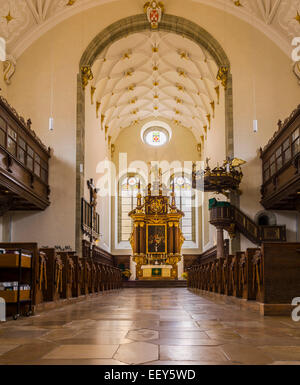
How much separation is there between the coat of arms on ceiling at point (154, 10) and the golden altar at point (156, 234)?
41.6ft

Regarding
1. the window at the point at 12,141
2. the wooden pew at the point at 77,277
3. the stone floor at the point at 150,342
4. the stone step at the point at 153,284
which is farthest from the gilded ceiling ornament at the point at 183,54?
the stone floor at the point at 150,342

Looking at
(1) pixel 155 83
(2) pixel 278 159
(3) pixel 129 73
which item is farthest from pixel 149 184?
(2) pixel 278 159

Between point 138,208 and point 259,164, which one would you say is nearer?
point 259,164

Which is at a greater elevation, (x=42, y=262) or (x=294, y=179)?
(x=294, y=179)

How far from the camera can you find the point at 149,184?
30156 millimetres

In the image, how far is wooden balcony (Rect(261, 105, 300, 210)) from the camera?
1441 centimetres

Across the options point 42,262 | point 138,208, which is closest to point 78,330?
point 42,262

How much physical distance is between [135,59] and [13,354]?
856 inches

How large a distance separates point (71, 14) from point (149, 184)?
13068 millimetres

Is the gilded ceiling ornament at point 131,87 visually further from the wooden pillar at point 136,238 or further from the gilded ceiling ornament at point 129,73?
the wooden pillar at point 136,238

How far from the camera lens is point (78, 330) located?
4820 millimetres

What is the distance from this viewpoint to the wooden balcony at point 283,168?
47.3 feet

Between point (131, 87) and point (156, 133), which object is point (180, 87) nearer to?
point (131, 87)

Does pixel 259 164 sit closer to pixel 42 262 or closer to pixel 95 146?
pixel 95 146
